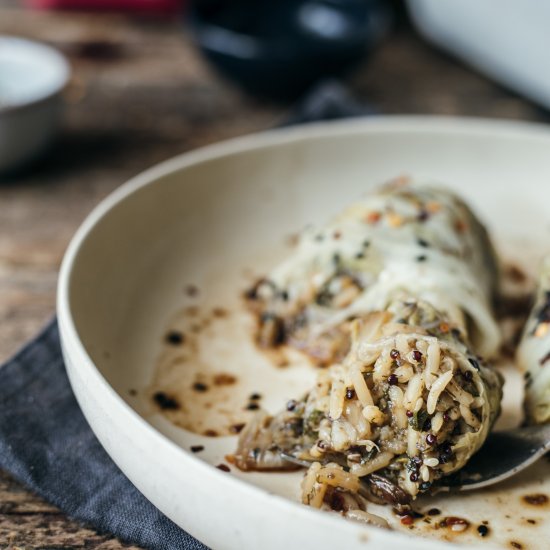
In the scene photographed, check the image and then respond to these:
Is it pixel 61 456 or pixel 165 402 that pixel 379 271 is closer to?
pixel 165 402

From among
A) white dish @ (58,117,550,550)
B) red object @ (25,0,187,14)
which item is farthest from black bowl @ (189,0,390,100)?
red object @ (25,0,187,14)

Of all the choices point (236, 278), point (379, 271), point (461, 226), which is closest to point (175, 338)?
point (236, 278)

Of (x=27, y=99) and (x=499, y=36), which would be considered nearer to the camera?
(x=27, y=99)

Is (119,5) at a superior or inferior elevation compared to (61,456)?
inferior

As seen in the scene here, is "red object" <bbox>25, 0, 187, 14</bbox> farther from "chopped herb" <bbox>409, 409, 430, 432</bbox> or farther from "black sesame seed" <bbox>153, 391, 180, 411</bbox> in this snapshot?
"chopped herb" <bbox>409, 409, 430, 432</bbox>

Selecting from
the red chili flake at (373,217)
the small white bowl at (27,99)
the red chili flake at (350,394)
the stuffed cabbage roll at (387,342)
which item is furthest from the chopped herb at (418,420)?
the small white bowl at (27,99)
